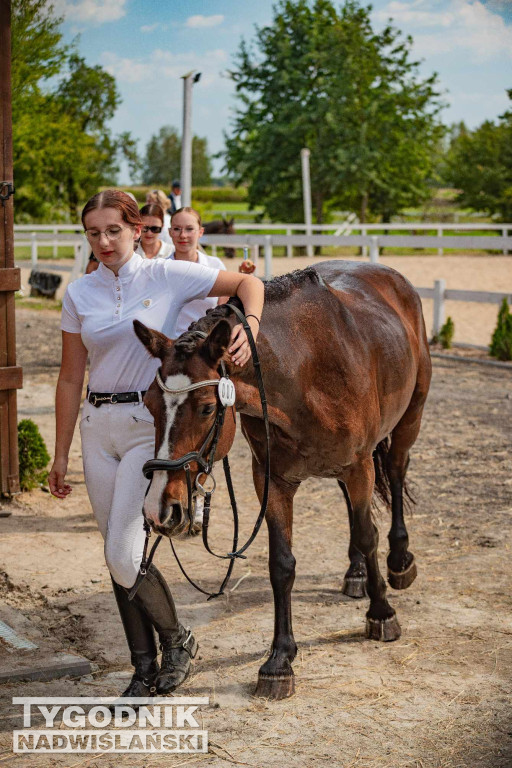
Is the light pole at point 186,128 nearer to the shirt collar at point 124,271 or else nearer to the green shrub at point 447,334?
the green shrub at point 447,334

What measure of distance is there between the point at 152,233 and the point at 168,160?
91115mm

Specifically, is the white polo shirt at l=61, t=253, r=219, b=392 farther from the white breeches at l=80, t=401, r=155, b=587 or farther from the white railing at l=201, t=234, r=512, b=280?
the white railing at l=201, t=234, r=512, b=280

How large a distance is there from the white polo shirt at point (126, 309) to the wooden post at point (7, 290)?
280 centimetres

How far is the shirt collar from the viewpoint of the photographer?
10.6ft

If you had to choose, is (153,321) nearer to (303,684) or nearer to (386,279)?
(303,684)

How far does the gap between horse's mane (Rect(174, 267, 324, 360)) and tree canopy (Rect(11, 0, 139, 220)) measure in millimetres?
7708

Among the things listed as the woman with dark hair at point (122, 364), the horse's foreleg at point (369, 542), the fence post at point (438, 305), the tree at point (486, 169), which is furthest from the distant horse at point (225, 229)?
the woman with dark hair at point (122, 364)

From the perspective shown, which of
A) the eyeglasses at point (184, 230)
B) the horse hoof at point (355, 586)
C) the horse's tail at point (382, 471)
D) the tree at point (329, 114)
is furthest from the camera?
the tree at point (329, 114)

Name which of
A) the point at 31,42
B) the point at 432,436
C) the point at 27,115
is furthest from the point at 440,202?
the point at 432,436

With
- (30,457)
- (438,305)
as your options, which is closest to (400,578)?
(30,457)

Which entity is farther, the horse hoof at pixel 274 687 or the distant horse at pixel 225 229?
the distant horse at pixel 225 229

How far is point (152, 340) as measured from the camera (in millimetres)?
3008

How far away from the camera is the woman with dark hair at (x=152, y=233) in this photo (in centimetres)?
614

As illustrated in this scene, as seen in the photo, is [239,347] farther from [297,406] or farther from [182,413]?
[297,406]
